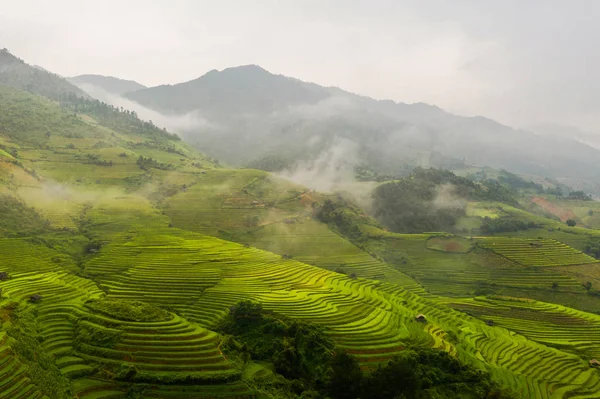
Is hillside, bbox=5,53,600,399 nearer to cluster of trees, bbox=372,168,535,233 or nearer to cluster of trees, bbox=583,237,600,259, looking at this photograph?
cluster of trees, bbox=583,237,600,259

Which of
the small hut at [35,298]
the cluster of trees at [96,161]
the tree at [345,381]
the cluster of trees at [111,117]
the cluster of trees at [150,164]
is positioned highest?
the cluster of trees at [111,117]

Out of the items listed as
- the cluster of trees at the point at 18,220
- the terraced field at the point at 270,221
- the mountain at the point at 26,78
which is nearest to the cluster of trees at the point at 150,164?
the terraced field at the point at 270,221

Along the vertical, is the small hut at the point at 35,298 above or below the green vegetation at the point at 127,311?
below

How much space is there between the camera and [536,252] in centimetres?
6250

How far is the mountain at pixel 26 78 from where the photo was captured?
15875 cm

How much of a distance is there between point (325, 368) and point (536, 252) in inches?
2015

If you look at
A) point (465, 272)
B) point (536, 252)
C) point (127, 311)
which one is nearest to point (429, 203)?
point (536, 252)

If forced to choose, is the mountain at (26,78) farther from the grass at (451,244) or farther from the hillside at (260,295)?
the grass at (451,244)

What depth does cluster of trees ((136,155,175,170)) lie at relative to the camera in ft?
315

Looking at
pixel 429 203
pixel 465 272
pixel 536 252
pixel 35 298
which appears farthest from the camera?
pixel 429 203

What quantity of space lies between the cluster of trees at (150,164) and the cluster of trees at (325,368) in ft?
243

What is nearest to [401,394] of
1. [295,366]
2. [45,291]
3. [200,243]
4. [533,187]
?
[295,366]

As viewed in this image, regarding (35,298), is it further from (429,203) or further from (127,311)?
(429,203)

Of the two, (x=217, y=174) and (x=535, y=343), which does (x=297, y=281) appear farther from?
(x=217, y=174)
